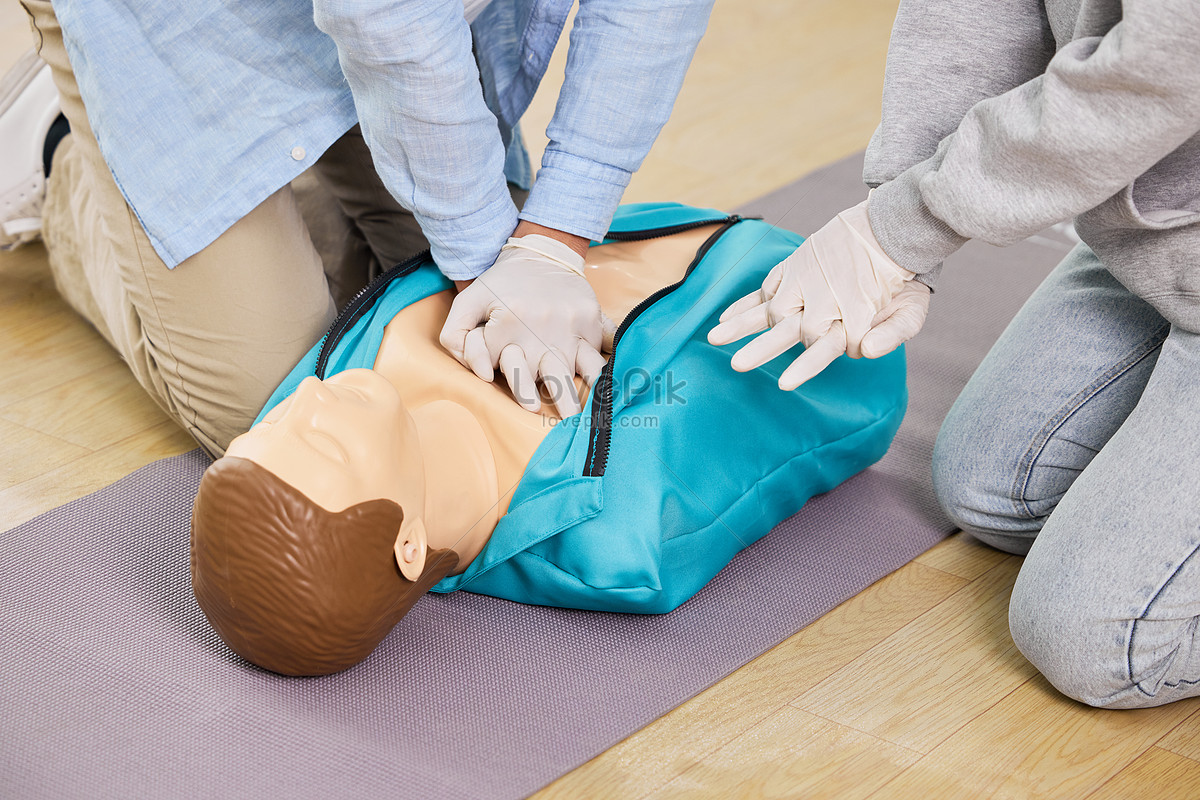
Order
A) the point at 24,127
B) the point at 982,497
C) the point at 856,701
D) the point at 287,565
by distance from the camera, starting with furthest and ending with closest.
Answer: the point at 24,127
the point at 982,497
the point at 856,701
the point at 287,565

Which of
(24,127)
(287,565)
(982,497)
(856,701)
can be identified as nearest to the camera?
(287,565)

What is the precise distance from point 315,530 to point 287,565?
0.03 metres

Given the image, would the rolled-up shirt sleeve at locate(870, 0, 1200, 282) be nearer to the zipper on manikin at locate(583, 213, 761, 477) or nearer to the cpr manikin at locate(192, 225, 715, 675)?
the zipper on manikin at locate(583, 213, 761, 477)

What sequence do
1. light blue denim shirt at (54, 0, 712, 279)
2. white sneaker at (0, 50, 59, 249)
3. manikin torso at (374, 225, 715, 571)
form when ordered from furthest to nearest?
1. white sneaker at (0, 50, 59, 249)
2. light blue denim shirt at (54, 0, 712, 279)
3. manikin torso at (374, 225, 715, 571)

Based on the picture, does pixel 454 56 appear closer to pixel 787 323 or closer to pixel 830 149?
pixel 787 323

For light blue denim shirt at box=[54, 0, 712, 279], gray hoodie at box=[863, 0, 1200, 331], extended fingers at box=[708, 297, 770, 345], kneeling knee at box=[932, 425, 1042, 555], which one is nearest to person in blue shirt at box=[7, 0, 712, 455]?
light blue denim shirt at box=[54, 0, 712, 279]

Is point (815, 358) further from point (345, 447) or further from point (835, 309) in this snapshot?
point (345, 447)

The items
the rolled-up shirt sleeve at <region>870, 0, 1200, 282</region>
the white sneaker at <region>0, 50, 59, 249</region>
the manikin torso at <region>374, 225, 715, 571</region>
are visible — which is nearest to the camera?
the rolled-up shirt sleeve at <region>870, 0, 1200, 282</region>

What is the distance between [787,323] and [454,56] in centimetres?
34

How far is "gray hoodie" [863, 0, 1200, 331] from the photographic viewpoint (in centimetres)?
63

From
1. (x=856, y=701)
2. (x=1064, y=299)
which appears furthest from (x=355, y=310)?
(x=1064, y=299)

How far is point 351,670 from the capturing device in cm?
77

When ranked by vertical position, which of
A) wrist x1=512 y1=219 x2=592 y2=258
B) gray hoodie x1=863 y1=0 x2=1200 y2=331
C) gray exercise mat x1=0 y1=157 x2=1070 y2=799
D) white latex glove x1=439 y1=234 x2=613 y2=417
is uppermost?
gray hoodie x1=863 y1=0 x2=1200 y2=331

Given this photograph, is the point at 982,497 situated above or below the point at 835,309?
below
